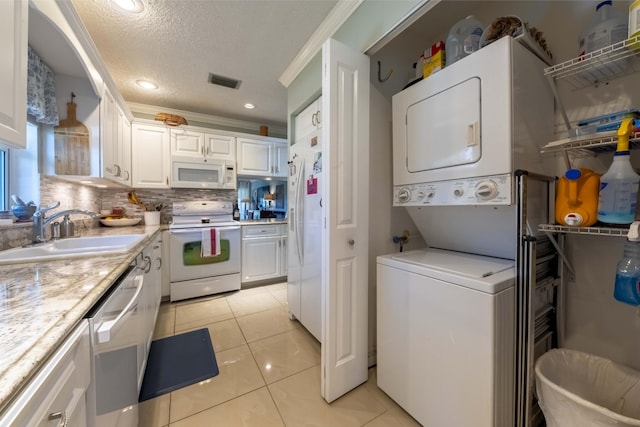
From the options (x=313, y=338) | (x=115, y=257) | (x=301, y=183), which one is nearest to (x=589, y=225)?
(x=301, y=183)

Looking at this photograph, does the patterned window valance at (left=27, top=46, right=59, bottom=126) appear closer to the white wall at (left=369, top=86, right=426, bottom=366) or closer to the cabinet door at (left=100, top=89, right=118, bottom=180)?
the cabinet door at (left=100, top=89, right=118, bottom=180)

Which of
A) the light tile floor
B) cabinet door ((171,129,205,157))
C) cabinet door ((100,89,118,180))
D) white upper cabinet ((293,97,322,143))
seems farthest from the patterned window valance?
the light tile floor

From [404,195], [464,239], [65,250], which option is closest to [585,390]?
[464,239]

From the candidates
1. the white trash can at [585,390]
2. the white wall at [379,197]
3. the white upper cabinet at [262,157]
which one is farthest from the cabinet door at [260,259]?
the white trash can at [585,390]

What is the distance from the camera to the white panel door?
4.34ft

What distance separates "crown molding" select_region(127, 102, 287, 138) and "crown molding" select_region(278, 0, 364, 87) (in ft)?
4.57

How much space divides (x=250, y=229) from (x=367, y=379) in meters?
2.24

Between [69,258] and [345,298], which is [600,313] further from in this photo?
[69,258]

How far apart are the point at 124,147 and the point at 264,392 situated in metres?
2.72

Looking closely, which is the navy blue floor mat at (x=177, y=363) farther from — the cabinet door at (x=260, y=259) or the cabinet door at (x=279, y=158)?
the cabinet door at (x=279, y=158)

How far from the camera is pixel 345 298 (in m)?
1.42

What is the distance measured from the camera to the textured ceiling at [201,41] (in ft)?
5.29

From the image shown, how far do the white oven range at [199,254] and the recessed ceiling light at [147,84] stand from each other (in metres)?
1.34

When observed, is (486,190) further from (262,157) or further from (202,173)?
(202,173)
